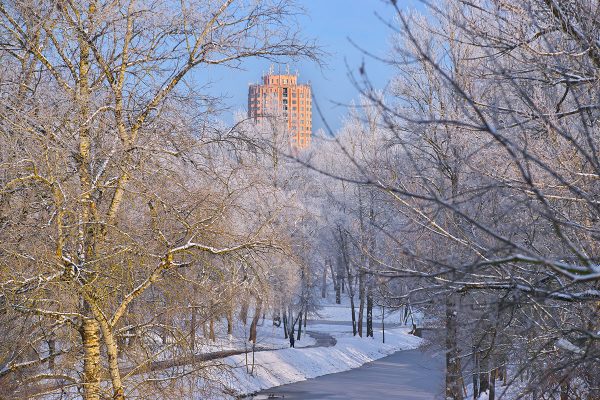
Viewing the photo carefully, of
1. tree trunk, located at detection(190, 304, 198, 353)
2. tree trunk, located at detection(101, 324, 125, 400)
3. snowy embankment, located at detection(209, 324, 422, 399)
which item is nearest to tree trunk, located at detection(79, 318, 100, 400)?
tree trunk, located at detection(101, 324, 125, 400)

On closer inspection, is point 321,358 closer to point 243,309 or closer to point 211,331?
point 243,309

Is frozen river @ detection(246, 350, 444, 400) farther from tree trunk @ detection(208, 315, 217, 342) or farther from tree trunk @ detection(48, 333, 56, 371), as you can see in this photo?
tree trunk @ detection(48, 333, 56, 371)

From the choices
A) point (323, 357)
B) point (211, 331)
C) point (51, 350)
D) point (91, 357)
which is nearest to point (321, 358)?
point (323, 357)

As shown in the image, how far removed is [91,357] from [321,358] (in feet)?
93.8

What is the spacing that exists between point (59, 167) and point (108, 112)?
0.90m

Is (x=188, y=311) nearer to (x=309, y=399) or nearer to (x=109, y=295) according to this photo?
(x=109, y=295)

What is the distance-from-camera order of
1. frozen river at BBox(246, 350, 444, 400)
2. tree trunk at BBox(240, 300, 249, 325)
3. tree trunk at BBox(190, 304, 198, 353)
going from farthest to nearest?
1. frozen river at BBox(246, 350, 444, 400)
2. tree trunk at BBox(240, 300, 249, 325)
3. tree trunk at BBox(190, 304, 198, 353)

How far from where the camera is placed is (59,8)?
6762 millimetres

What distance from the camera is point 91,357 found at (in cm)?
650

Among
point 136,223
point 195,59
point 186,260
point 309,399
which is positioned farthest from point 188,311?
point 309,399

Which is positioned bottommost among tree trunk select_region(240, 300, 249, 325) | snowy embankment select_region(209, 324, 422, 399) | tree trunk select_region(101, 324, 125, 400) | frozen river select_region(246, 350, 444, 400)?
frozen river select_region(246, 350, 444, 400)

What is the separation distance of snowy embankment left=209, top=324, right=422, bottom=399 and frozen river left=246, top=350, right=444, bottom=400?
55 cm

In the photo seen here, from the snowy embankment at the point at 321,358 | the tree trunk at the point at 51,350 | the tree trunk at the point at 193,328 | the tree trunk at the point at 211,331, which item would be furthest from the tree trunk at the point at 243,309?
the snowy embankment at the point at 321,358

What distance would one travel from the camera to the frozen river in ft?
82.0
